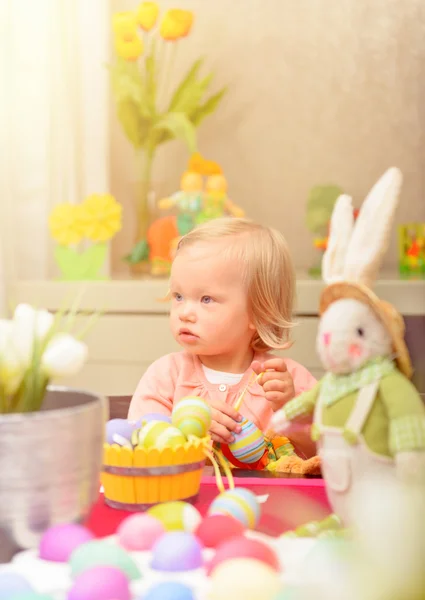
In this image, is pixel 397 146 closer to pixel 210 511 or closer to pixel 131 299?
pixel 131 299

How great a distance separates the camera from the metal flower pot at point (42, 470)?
1.55ft

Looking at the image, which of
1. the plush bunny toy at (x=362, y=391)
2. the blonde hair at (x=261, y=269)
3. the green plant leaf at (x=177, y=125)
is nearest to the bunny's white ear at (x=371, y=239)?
the plush bunny toy at (x=362, y=391)

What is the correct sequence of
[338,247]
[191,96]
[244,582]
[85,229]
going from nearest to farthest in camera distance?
1. [244,582]
2. [338,247]
3. [85,229]
4. [191,96]

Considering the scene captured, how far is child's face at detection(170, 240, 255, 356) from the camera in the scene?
1091 mm

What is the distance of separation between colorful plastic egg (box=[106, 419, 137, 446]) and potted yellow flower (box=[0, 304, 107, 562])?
126 millimetres

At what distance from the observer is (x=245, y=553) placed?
17.4 inches

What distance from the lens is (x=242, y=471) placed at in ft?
2.50

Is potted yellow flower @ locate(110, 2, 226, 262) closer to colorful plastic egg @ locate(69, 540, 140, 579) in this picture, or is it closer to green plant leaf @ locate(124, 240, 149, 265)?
green plant leaf @ locate(124, 240, 149, 265)

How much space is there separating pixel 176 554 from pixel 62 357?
0.14 metres

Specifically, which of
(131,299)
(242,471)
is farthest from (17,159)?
(242,471)

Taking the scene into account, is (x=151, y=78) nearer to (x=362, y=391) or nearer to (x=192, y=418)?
(x=192, y=418)

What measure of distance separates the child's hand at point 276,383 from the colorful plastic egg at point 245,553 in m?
0.52

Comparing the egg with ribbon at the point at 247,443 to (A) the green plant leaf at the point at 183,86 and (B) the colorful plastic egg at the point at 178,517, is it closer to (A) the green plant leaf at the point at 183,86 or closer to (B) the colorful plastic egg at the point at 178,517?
(B) the colorful plastic egg at the point at 178,517

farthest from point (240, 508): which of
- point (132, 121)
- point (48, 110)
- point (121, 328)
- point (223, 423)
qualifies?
point (48, 110)
